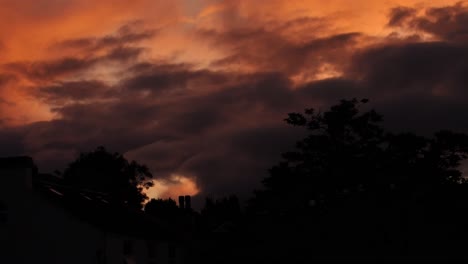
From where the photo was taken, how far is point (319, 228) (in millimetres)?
43812

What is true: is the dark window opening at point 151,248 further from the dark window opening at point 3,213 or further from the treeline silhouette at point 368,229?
the dark window opening at point 3,213

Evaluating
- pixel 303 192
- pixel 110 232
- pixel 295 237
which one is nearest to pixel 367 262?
pixel 295 237

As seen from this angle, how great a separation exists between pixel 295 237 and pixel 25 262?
16.2 m

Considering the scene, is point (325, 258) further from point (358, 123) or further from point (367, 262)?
point (358, 123)

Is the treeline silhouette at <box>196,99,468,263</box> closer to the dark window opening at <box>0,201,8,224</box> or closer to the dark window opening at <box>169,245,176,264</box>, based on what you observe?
the dark window opening at <box>169,245,176,264</box>

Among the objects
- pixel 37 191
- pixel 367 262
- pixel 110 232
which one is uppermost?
pixel 37 191

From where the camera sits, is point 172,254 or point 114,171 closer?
point 172,254

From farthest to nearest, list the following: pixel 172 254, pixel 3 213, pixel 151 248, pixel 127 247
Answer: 1. pixel 172 254
2. pixel 151 248
3. pixel 127 247
4. pixel 3 213

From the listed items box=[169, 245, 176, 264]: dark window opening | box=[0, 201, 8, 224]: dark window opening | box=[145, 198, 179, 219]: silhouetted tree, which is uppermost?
box=[145, 198, 179, 219]: silhouetted tree

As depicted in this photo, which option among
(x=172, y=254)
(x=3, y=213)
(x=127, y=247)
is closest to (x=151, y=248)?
(x=172, y=254)

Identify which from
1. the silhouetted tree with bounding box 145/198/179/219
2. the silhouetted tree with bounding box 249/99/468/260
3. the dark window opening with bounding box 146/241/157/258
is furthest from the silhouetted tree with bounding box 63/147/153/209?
the dark window opening with bounding box 146/241/157/258

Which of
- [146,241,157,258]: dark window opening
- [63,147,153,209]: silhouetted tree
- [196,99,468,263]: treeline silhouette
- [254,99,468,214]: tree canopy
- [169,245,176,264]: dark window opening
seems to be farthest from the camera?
[63,147,153,209]: silhouetted tree

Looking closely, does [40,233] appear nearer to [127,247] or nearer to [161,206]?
[127,247]

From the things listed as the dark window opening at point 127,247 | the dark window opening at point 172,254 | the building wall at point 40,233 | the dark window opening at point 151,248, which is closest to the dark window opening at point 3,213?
the building wall at point 40,233
